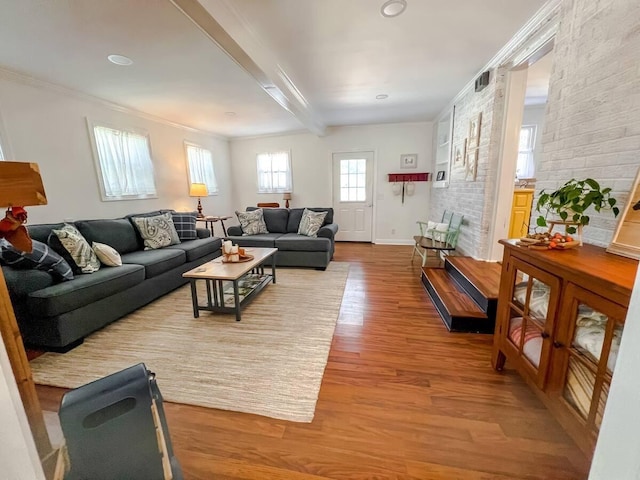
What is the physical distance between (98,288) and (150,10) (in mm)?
2129

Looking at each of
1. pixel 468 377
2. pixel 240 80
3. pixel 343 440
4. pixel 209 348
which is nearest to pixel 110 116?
pixel 240 80

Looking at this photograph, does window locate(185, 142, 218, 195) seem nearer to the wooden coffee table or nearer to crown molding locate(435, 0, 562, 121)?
the wooden coffee table

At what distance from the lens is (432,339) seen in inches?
83.3

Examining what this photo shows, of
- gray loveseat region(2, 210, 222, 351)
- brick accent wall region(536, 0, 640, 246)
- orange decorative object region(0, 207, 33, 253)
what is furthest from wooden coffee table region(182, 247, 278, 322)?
brick accent wall region(536, 0, 640, 246)

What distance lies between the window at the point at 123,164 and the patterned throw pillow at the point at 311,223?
2.49 meters

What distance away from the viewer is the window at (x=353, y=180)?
5696 mm

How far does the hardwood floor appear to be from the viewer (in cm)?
116

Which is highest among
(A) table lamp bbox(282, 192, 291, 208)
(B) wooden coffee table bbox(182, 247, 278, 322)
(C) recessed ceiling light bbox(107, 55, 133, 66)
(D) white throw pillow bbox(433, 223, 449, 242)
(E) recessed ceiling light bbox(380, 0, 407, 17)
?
(E) recessed ceiling light bbox(380, 0, 407, 17)

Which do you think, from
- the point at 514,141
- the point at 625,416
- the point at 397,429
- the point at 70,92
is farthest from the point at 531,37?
the point at 70,92

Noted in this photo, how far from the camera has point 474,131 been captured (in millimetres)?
3248

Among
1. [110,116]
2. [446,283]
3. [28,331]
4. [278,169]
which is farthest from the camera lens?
[278,169]

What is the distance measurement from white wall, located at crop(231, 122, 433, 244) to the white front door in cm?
13

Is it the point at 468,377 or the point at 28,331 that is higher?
the point at 28,331

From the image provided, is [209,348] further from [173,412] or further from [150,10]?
[150,10]
